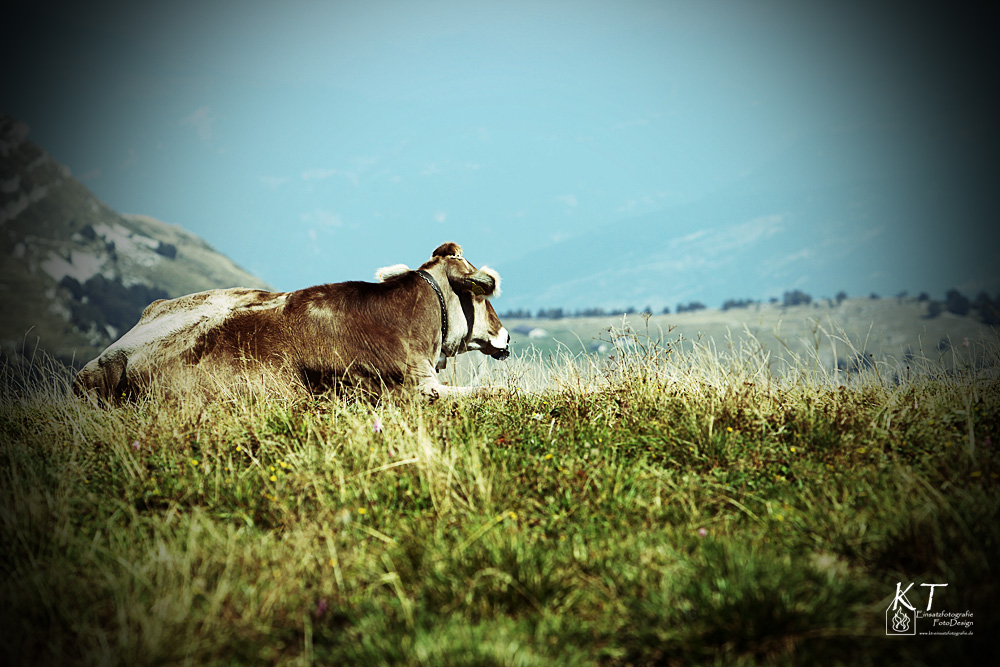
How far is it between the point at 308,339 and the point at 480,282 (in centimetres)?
217

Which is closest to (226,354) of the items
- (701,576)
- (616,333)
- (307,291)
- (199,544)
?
(307,291)

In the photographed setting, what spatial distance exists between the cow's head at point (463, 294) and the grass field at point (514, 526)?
4.57 feet

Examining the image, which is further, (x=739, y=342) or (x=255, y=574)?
(x=739, y=342)

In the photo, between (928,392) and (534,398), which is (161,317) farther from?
(928,392)

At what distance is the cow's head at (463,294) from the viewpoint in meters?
7.83

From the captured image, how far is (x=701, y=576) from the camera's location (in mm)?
3773

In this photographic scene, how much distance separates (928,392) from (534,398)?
14.0 feet

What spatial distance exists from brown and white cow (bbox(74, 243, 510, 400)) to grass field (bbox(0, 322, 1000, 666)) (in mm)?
468

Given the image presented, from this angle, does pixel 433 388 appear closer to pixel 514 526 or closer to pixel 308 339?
pixel 308 339

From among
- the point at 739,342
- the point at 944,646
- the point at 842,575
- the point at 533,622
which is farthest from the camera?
the point at 739,342

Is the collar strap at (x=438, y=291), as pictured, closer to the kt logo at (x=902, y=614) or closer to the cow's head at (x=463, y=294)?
the cow's head at (x=463, y=294)

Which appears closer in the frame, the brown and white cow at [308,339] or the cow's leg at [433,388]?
the brown and white cow at [308,339]

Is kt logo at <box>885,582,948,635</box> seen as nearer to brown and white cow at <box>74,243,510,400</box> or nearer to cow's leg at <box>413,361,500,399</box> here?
cow's leg at <box>413,361,500,399</box>

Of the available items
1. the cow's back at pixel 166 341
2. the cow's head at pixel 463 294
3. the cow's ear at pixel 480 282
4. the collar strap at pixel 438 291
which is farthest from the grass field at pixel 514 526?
the cow's ear at pixel 480 282
